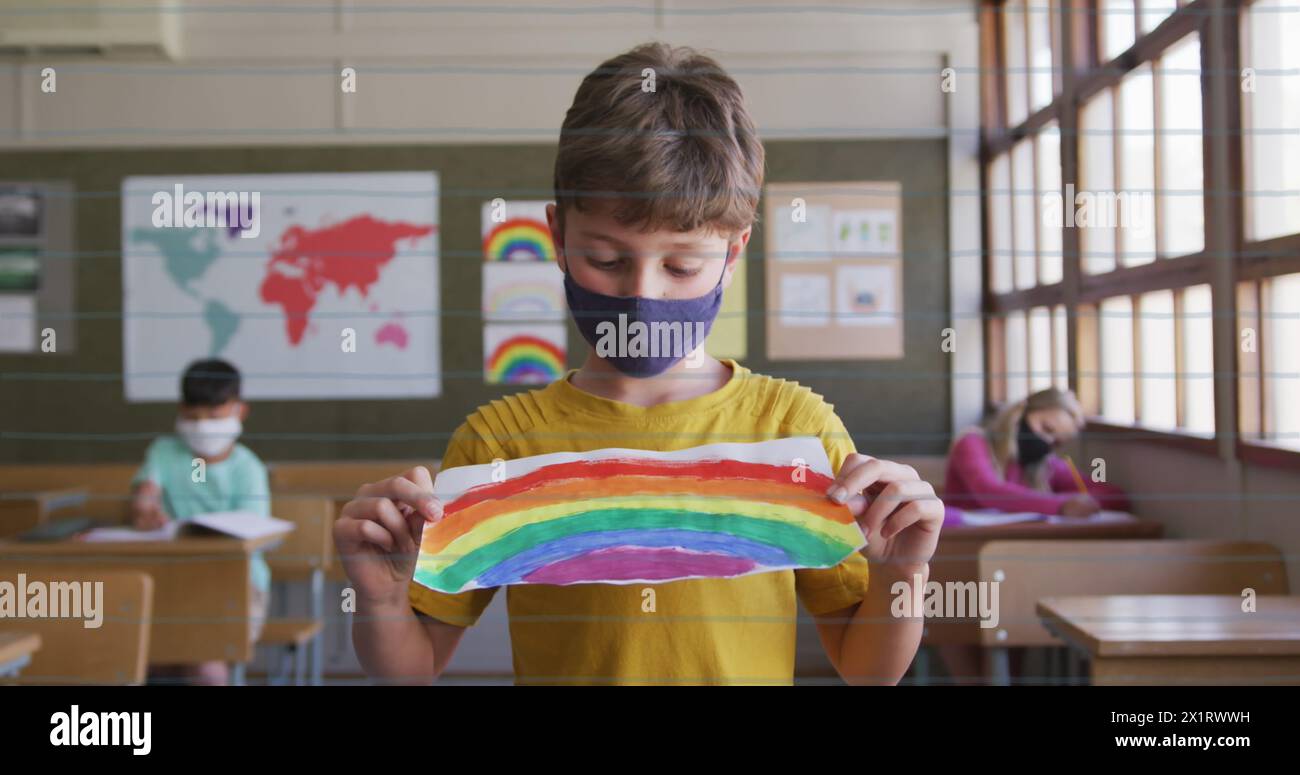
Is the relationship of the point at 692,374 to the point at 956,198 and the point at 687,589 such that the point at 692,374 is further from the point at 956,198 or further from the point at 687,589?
the point at 956,198

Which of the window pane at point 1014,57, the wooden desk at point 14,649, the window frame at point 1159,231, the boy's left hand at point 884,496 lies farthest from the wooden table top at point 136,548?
the window pane at point 1014,57

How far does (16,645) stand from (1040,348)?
3.56 meters

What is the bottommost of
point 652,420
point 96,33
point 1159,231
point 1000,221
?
point 652,420

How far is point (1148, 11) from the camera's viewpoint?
3.08 metres

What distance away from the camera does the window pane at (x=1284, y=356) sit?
2375 millimetres

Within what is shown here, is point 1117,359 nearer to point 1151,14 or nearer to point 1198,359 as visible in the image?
point 1198,359

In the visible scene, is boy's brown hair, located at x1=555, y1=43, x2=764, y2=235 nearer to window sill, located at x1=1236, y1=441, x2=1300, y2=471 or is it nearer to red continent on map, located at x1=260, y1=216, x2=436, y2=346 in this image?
window sill, located at x1=1236, y1=441, x2=1300, y2=471

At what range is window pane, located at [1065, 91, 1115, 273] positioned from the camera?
3.50 meters

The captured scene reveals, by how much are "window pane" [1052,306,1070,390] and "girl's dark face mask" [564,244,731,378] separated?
3.20 m

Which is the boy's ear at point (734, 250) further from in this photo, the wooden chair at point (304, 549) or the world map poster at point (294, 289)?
the world map poster at point (294, 289)

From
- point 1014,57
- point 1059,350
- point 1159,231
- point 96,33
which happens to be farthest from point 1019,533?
point 96,33

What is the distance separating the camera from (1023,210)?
173 inches
